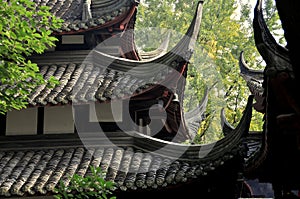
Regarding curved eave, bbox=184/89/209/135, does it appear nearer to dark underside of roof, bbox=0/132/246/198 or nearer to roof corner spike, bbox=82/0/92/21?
roof corner spike, bbox=82/0/92/21

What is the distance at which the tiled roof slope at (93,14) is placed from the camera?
9031 mm

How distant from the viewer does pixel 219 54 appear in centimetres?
1991

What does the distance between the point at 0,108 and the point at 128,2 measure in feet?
12.1

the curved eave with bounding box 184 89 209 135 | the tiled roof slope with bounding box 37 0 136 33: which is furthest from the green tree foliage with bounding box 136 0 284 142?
the tiled roof slope with bounding box 37 0 136 33

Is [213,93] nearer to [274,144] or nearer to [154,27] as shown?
[154,27]

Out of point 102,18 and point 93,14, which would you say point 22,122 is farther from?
point 93,14

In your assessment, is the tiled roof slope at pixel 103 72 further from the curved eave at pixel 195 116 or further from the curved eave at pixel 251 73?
the curved eave at pixel 195 116

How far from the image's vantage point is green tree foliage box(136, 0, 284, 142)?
61.3 feet

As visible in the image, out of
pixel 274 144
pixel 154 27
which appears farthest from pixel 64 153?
pixel 154 27

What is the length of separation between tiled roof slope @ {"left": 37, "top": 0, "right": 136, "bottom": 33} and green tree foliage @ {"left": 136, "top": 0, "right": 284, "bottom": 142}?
8648 millimetres

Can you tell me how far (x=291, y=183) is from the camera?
5203mm

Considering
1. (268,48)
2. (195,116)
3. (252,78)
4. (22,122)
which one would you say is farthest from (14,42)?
(195,116)

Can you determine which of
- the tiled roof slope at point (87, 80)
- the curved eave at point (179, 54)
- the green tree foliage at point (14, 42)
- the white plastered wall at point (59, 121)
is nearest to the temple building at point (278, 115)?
the green tree foliage at point (14, 42)

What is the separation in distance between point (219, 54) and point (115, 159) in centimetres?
1277
